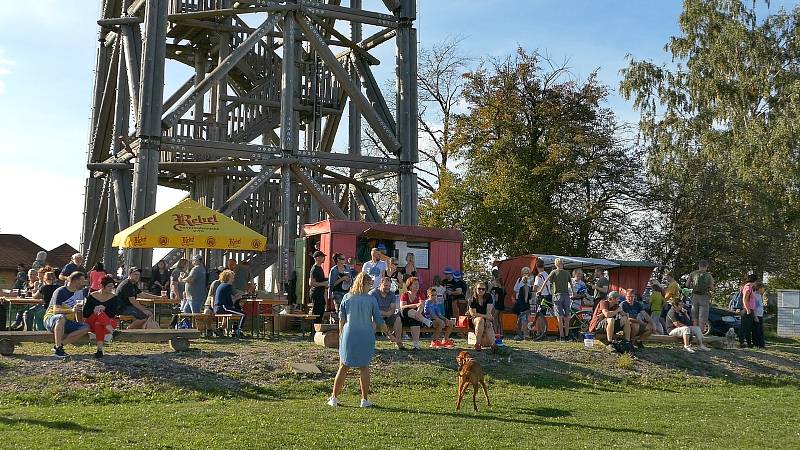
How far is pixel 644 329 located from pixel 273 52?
16.2 metres

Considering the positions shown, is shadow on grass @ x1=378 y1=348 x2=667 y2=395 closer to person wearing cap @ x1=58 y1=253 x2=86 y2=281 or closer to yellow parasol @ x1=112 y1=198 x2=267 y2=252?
yellow parasol @ x1=112 y1=198 x2=267 y2=252

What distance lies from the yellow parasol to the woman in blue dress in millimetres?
6786

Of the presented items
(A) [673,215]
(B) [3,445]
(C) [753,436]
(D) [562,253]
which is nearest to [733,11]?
(A) [673,215]

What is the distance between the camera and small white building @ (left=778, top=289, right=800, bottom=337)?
95.6ft

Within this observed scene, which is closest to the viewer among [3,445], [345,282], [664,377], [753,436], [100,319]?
[3,445]

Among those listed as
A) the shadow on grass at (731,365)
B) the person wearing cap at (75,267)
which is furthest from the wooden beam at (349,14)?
the shadow on grass at (731,365)

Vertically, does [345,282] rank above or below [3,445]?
above

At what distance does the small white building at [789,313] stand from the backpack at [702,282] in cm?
898

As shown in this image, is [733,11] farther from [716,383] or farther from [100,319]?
[100,319]

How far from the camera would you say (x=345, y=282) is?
18.9 metres

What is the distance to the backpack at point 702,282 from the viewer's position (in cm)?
2148

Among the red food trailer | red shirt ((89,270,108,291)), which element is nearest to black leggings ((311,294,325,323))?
the red food trailer

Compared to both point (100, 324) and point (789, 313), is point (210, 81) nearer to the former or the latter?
point (100, 324)

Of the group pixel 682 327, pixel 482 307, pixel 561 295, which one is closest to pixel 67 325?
pixel 482 307
